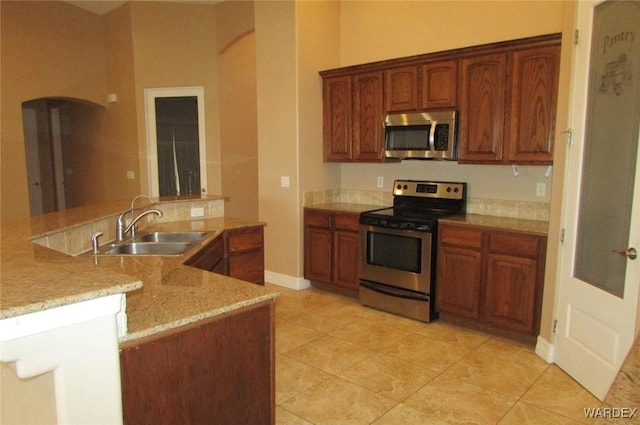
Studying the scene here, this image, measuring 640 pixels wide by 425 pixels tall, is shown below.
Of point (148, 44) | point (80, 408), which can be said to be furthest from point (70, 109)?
point (80, 408)

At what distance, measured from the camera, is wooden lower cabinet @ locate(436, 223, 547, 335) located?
3312 millimetres

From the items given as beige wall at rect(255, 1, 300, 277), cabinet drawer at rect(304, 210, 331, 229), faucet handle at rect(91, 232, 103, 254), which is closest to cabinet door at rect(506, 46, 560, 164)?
cabinet drawer at rect(304, 210, 331, 229)

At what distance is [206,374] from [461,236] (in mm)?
2615

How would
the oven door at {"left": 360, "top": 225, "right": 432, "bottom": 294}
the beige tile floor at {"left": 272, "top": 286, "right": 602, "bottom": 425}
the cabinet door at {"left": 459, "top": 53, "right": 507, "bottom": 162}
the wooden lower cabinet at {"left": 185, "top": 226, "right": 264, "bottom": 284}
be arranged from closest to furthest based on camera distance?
the beige tile floor at {"left": 272, "top": 286, "right": 602, "bottom": 425}, the wooden lower cabinet at {"left": 185, "top": 226, "right": 264, "bottom": 284}, the cabinet door at {"left": 459, "top": 53, "right": 507, "bottom": 162}, the oven door at {"left": 360, "top": 225, "right": 432, "bottom": 294}

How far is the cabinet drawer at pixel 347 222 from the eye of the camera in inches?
173

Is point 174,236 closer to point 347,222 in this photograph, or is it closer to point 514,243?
point 347,222

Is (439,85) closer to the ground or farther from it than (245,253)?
farther from it

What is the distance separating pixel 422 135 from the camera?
4.09m

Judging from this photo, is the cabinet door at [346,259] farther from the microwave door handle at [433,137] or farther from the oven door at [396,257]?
the microwave door handle at [433,137]

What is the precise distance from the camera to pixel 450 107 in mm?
3916

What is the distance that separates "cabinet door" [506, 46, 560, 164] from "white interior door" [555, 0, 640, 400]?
20.4 inches

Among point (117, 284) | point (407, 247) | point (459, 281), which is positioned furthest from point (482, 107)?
point (117, 284)

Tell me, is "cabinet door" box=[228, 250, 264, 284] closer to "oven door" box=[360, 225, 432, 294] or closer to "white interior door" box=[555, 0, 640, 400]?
"oven door" box=[360, 225, 432, 294]

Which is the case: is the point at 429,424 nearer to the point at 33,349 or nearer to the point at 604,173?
the point at 604,173
